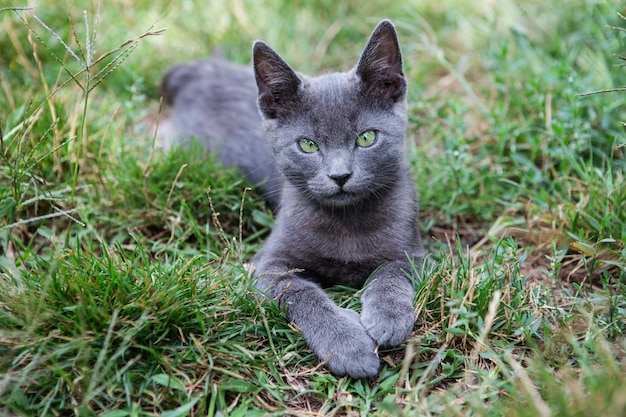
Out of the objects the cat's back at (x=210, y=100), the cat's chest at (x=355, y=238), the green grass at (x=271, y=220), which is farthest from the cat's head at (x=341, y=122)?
the cat's back at (x=210, y=100)

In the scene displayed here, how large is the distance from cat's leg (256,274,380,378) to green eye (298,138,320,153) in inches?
22.0

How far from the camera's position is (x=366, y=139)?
2.56 m

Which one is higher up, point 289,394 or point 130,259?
point 130,259

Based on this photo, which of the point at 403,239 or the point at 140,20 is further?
the point at 140,20

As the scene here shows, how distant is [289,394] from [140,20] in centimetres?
365

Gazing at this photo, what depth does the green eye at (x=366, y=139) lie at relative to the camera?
2.55m

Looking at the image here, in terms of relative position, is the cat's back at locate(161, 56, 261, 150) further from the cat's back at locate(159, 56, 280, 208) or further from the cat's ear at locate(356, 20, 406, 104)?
the cat's ear at locate(356, 20, 406, 104)

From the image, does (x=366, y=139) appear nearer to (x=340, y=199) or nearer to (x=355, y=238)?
(x=340, y=199)

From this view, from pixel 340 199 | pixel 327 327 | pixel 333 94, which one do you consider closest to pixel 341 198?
pixel 340 199

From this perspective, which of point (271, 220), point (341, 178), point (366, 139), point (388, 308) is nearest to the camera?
point (388, 308)

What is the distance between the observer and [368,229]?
8.86 ft

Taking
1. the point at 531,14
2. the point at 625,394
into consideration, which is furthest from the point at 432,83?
the point at 625,394

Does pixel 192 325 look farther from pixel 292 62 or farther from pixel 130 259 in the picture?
pixel 292 62

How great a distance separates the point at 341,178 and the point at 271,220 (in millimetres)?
879
